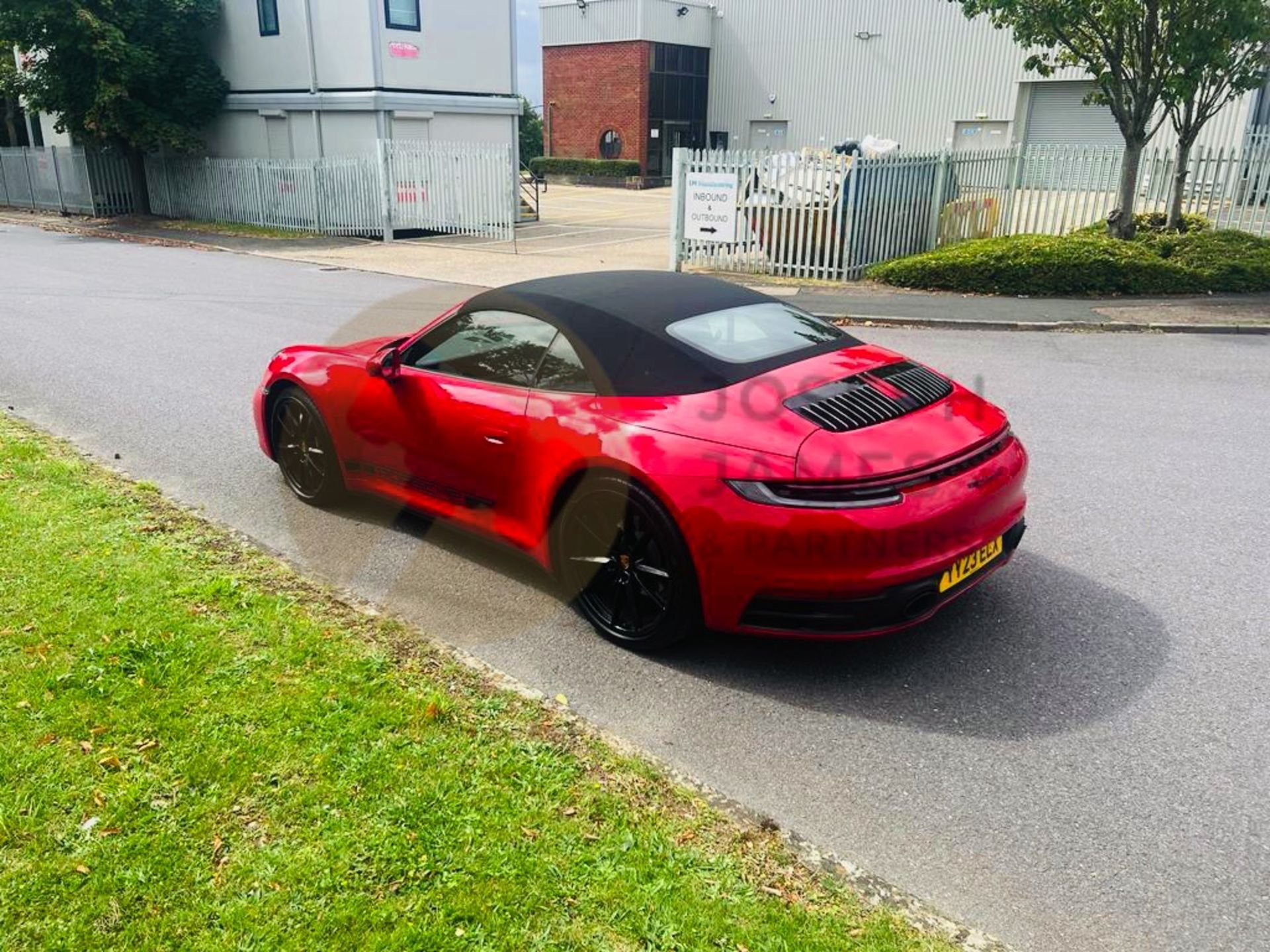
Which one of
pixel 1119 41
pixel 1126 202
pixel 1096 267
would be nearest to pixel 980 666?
pixel 1096 267

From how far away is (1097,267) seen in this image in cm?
1352

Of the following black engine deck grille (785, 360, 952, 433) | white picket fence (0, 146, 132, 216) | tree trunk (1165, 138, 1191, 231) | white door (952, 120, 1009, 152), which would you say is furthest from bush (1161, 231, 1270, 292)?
white picket fence (0, 146, 132, 216)

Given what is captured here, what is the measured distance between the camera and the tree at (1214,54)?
13000 millimetres

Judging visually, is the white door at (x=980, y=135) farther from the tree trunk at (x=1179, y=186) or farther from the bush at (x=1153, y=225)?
the tree trunk at (x=1179, y=186)

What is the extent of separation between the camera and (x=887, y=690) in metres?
3.73

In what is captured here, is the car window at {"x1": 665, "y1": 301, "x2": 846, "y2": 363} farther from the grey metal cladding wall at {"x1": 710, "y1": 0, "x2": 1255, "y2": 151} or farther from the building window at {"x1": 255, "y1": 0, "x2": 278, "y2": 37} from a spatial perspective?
the grey metal cladding wall at {"x1": 710, "y1": 0, "x2": 1255, "y2": 151}

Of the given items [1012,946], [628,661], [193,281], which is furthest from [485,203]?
[1012,946]

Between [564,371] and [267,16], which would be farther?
[267,16]

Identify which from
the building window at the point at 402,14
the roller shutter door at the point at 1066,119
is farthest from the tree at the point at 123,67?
the roller shutter door at the point at 1066,119

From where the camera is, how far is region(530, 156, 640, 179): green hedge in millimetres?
45500

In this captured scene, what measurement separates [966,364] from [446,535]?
6306mm

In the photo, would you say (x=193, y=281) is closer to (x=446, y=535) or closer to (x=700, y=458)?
(x=446, y=535)

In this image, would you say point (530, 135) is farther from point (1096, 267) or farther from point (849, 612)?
point (849, 612)

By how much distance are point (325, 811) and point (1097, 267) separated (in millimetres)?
13456
